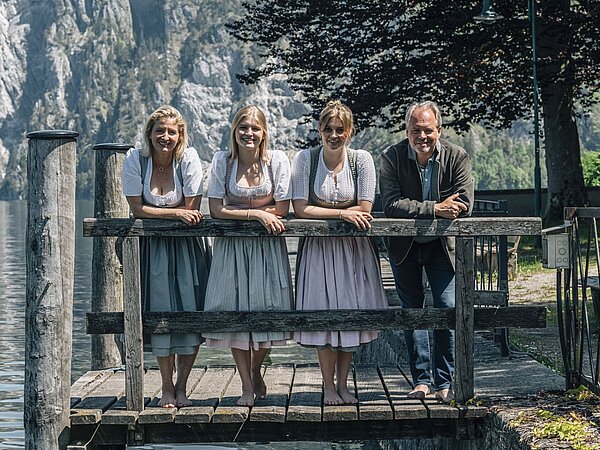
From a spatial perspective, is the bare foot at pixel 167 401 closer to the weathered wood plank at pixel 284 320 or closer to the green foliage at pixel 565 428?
the weathered wood plank at pixel 284 320

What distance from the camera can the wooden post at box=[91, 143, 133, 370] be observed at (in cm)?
994

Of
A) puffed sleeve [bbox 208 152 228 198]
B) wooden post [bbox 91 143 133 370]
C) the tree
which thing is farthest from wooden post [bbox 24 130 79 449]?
the tree

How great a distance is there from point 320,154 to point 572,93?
23313 mm

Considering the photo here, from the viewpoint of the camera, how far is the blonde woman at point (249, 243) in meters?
7.25

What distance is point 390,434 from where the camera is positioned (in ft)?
24.3

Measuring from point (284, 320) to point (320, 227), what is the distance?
660 millimetres

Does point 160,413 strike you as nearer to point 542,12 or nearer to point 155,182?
point 155,182

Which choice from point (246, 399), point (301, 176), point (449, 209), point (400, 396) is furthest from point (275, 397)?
point (449, 209)

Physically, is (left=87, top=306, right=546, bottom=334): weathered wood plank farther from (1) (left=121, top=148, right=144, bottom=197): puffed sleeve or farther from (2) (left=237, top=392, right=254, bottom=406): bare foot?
(1) (left=121, top=148, right=144, bottom=197): puffed sleeve

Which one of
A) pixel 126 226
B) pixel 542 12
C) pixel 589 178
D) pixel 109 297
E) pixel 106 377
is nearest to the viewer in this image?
pixel 126 226

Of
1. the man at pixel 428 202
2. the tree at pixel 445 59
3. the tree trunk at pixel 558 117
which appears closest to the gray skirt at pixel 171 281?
the man at pixel 428 202

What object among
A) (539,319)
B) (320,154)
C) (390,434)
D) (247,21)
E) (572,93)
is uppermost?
(247,21)

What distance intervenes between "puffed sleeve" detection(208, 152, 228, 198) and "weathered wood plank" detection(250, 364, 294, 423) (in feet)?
4.67

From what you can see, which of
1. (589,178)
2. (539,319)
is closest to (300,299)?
(539,319)
